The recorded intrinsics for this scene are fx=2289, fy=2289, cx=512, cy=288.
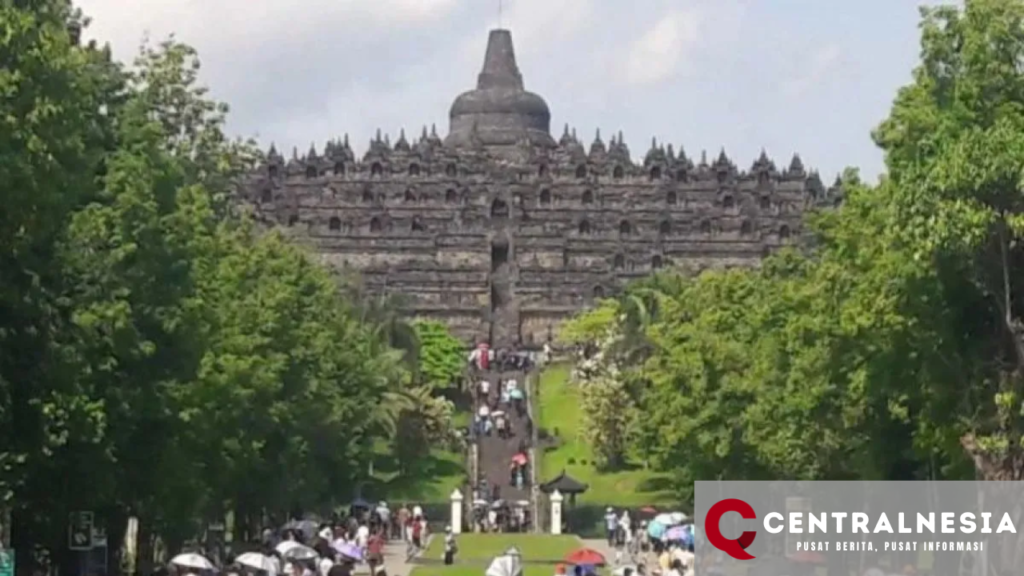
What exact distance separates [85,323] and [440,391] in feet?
227

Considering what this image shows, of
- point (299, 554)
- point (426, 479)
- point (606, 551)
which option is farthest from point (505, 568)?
point (426, 479)

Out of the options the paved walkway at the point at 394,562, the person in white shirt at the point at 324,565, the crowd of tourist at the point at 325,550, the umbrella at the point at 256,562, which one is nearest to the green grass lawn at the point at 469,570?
the paved walkway at the point at 394,562

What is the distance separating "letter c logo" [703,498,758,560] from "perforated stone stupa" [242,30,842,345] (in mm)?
86473

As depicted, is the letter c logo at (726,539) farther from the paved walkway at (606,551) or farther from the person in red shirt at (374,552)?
the paved walkway at (606,551)

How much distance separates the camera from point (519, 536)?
216 feet

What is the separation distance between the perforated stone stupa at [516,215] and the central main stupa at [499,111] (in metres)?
0.20

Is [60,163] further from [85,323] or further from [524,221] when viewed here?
[524,221]

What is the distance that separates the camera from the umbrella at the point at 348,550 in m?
43.6

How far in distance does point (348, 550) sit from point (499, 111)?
117537 millimetres

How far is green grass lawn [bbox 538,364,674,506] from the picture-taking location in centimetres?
7344

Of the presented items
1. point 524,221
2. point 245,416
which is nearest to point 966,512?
point 245,416

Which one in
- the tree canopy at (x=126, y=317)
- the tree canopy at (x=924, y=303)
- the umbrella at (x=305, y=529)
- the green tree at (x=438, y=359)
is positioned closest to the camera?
the tree canopy at (x=126, y=317)

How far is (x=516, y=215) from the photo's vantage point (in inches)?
5517

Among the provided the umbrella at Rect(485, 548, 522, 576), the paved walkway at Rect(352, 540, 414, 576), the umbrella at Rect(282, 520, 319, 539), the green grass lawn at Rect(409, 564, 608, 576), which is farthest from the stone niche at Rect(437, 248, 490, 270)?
the umbrella at Rect(485, 548, 522, 576)
